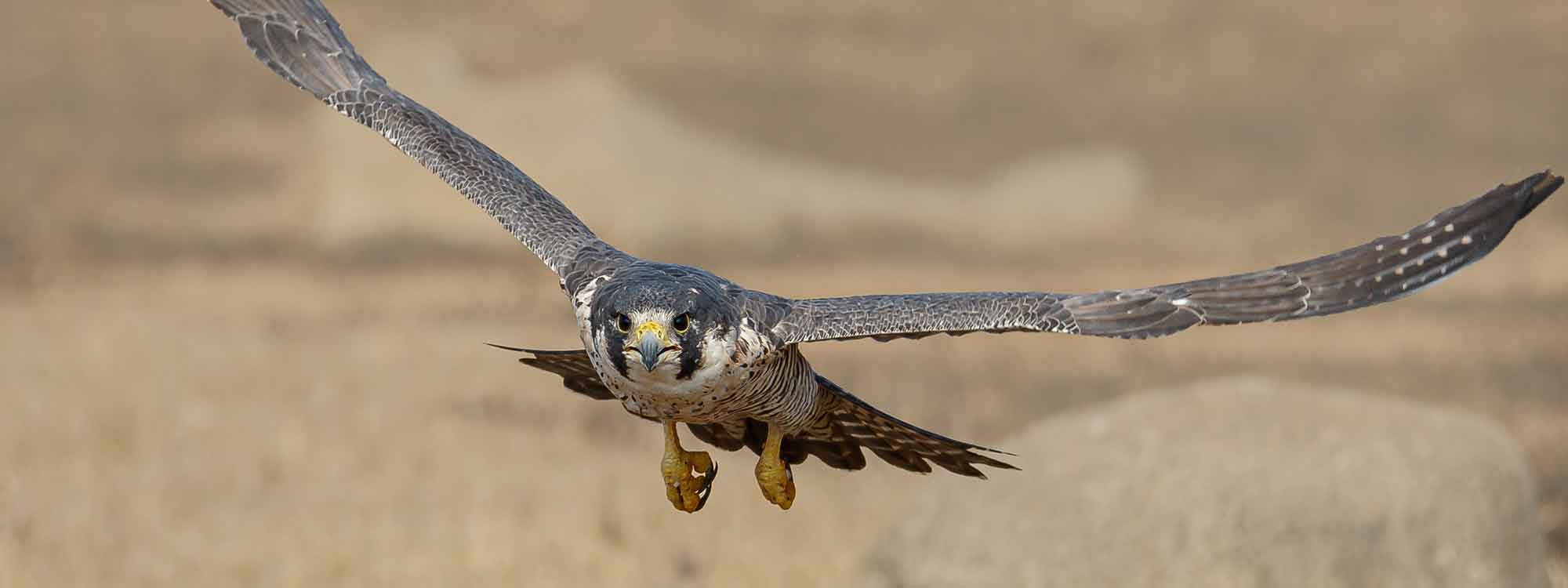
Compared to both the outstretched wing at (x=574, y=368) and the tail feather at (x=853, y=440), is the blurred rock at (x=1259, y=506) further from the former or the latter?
the outstretched wing at (x=574, y=368)

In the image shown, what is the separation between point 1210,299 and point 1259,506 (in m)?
3.41

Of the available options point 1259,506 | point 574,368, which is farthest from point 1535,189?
point 1259,506

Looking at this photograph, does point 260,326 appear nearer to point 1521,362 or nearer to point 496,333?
point 496,333

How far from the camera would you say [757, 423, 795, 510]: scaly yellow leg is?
26.1 feet

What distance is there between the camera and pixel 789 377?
24.6 ft

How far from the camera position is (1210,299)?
734cm

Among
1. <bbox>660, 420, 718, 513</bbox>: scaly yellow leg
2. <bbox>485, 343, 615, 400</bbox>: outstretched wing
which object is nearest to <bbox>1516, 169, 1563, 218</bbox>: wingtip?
<bbox>660, 420, 718, 513</bbox>: scaly yellow leg

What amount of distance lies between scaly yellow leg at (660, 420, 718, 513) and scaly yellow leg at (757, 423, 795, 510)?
0.20 metres

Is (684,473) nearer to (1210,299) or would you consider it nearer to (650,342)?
(650,342)

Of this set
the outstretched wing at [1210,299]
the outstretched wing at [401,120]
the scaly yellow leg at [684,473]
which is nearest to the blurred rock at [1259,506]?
the scaly yellow leg at [684,473]

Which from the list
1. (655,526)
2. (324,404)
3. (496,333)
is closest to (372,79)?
(655,526)

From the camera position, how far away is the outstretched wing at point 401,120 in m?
8.11

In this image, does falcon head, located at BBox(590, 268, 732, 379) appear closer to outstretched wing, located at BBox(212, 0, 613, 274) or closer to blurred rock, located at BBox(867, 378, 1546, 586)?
outstretched wing, located at BBox(212, 0, 613, 274)

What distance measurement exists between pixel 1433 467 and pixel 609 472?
24.4 feet
